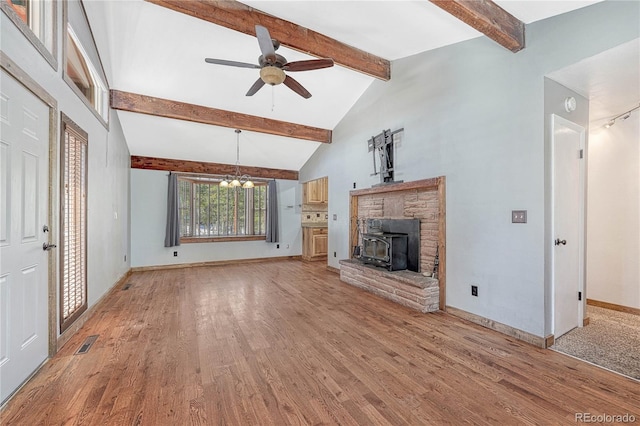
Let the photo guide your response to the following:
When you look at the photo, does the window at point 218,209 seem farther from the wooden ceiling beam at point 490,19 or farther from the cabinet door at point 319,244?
the wooden ceiling beam at point 490,19

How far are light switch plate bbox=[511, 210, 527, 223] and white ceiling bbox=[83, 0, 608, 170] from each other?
183cm

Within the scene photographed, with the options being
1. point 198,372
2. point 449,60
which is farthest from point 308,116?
point 198,372

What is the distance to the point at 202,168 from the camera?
22.3 feet

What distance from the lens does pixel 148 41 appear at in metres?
3.59

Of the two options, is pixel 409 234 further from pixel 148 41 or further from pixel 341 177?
pixel 148 41

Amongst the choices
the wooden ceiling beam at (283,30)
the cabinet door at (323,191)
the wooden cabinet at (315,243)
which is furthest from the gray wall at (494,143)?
the wooden cabinet at (315,243)

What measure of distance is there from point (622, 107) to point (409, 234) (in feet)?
9.41

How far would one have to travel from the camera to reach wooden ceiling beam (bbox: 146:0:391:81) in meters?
2.88

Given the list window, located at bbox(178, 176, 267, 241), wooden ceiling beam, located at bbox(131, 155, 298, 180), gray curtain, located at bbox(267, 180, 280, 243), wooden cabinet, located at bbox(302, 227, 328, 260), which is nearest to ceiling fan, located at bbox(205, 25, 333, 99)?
wooden ceiling beam, located at bbox(131, 155, 298, 180)

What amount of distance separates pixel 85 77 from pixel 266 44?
2.58 meters

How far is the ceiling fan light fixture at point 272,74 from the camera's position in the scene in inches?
110

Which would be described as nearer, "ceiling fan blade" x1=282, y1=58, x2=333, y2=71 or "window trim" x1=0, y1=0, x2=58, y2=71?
"window trim" x1=0, y1=0, x2=58, y2=71

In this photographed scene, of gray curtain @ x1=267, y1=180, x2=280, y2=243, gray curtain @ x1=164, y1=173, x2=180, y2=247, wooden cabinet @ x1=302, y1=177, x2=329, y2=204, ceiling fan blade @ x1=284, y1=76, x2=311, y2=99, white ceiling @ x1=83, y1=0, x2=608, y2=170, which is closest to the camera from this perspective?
white ceiling @ x1=83, y1=0, x2=608, y2=170

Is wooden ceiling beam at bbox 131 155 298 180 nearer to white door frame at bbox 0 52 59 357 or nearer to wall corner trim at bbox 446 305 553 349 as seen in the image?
white door frame at bbox 0 52 59 357
